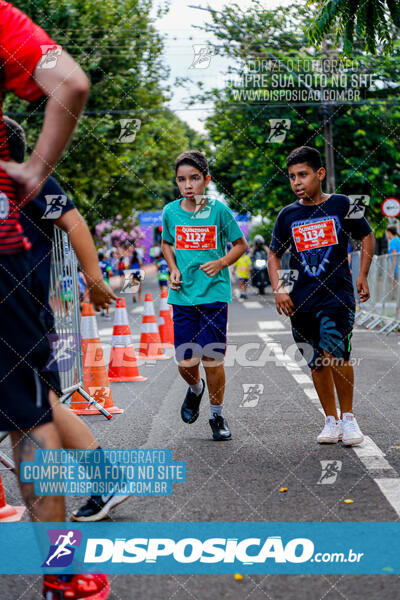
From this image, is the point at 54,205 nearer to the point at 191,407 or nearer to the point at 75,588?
the point at 75,588

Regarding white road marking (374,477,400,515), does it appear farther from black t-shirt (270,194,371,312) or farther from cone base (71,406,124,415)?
cone base (71,406,124,415)

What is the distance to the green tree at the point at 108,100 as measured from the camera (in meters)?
25.6

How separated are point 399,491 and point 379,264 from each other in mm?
11600

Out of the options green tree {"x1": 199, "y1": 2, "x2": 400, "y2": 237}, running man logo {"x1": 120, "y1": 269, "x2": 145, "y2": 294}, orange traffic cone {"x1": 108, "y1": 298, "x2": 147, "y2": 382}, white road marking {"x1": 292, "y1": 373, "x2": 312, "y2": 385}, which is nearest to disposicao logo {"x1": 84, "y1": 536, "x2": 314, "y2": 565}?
running man logo {"x1": 120, "y1": 269, "x2": 145, "y2": 294}

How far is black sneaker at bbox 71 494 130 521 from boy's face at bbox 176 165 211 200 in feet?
7.62

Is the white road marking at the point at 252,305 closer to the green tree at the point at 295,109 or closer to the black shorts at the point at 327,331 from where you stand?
the green tree at the point at 295,109

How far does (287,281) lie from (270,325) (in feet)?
36.1

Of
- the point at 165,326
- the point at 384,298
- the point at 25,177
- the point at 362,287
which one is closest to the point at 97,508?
the point at 25,177

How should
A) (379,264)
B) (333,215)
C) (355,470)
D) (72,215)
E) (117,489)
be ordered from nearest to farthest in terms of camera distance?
(72,215), (117,489), (355,470), (333,215), (379,264)

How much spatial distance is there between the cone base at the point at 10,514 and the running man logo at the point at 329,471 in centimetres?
143

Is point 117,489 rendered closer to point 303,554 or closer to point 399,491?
point 303,554

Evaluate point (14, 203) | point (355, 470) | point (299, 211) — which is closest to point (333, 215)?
point (299, 211)

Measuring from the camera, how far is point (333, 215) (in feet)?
16.4

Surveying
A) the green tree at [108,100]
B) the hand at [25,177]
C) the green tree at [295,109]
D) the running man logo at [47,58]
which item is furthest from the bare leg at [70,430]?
the green tree at [108,100]
